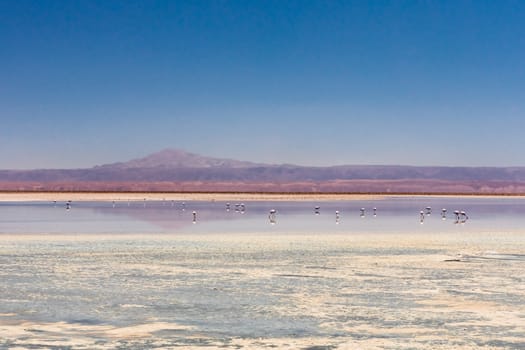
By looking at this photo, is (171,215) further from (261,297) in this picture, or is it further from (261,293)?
(261,297)

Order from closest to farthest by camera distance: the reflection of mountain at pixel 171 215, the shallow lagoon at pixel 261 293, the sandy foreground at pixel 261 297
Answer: the sandy foreground at pixel 261 297 < the shallow lagoon at pixel 261 293 < the reflection of mountain at pixel 171 215

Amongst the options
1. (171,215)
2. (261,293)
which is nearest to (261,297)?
(261,293)

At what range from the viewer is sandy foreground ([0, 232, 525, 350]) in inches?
492

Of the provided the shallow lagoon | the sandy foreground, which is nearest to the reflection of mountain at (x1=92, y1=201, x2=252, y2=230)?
the shallow lagoon

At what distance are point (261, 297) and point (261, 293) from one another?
1.79ft

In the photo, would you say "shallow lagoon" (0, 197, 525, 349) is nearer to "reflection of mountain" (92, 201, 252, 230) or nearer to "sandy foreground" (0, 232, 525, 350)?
"sandy foreground" (0, 232, 525, 350)

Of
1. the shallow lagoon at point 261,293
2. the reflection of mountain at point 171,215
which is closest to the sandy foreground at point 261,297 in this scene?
the shallow lagoon at point 261,293

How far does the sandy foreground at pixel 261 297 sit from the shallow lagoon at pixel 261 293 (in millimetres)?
28

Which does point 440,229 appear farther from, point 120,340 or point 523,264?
point 120,340

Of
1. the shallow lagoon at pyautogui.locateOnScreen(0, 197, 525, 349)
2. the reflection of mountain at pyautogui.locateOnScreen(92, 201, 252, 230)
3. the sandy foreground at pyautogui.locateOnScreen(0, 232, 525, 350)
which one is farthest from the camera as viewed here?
the reflection of mountain at pyautogui.locateOnScreen(92, 201, 252, 230)

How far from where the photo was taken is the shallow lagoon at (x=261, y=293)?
41.3 ft

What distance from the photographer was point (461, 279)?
755 inches

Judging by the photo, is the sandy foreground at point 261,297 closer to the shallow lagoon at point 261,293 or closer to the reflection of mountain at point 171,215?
the shallow lagoon at point 261,293

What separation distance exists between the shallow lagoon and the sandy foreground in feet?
0.09
